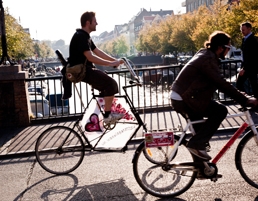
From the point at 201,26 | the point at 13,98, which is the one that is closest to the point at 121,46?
the point at 201,26

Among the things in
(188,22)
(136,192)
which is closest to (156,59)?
(188,22)

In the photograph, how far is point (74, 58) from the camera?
5355mm

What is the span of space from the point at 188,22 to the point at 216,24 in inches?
342

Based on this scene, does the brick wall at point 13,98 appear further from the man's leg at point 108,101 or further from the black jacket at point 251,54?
the black jacket at point 251,54

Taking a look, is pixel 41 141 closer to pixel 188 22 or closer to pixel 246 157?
pixel 246 157

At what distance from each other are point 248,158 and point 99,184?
1.87 m

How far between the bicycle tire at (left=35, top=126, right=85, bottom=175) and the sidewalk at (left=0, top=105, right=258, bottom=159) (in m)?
1.17

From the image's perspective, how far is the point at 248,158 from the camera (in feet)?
14.6

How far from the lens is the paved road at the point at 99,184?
4520 millimetres

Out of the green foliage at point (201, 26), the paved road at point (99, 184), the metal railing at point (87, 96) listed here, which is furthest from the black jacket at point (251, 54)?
the green foliage at point (201, 26)

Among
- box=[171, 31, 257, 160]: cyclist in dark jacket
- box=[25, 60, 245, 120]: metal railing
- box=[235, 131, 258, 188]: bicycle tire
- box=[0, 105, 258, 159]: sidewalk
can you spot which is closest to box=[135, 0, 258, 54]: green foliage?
box=[25, 60, 245, 120]: metal railing

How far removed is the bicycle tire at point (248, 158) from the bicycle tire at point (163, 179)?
53cm

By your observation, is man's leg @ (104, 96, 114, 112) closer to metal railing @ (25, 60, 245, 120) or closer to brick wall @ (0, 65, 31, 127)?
metal railing @ (25, 60, 245, 120)

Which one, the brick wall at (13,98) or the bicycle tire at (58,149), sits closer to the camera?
the bicycle tire at (58,149)
